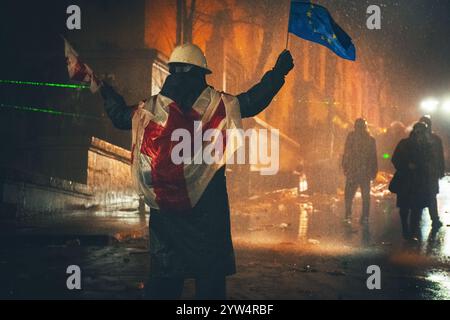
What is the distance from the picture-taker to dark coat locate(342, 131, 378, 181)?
509 inches

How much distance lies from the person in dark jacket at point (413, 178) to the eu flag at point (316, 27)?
572cm

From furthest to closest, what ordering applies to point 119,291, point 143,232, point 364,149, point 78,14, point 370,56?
1. point 370,56
2. point 78,14
3. point 364,149
4. point 143,232
5. point 119,291

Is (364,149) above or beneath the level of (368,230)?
above

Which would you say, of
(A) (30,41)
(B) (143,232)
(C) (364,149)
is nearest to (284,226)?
(C) (364,149)

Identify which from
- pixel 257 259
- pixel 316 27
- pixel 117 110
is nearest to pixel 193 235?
pixel 117 110

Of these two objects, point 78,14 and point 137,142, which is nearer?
point 137,142

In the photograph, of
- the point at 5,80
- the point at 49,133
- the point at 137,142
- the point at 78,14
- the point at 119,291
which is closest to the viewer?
the point at 137,142

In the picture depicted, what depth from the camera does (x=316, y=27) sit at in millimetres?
5176

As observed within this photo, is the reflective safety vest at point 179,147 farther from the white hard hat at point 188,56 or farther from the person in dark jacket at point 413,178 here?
the person in dark jacket at point 413,178

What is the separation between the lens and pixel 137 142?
4086 mm

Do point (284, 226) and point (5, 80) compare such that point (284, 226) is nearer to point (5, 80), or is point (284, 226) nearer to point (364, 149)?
point (364, 149)

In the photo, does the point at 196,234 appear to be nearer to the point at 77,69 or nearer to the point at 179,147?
the point at 179,147

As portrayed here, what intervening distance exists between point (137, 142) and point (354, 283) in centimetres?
322

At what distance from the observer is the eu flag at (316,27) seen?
16.7 feet
